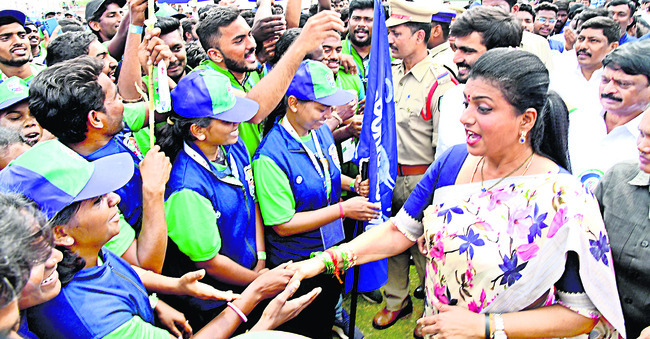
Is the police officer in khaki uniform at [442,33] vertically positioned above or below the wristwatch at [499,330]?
above

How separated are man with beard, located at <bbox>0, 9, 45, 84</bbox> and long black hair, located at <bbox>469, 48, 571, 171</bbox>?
159 inches

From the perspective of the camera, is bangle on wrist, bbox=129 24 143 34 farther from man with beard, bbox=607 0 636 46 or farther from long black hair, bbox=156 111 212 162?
man with beard, bbox=607 0 636 46

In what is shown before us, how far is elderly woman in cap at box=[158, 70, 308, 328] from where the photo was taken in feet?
7.23

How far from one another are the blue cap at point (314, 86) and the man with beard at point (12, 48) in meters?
2.75

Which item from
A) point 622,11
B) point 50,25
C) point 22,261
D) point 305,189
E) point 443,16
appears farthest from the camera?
point 50,25

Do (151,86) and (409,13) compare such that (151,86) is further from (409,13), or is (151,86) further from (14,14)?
(14,14)

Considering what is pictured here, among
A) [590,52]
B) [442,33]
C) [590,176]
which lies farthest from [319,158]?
[590,52]

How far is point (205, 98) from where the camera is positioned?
235 cm

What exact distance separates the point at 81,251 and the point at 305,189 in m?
1.38

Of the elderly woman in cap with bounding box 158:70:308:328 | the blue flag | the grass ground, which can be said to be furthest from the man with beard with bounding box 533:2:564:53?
the elderly woman in cap with bounding box 158:70:308:328

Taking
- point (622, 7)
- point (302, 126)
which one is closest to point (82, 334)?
point (302, 126)

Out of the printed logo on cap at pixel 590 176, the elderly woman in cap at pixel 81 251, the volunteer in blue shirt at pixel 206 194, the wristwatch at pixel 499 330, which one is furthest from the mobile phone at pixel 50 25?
the wristwatch at pixel 499 330

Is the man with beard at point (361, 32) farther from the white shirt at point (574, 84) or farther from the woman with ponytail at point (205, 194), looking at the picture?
the woman with ponytail at point (205, 194)

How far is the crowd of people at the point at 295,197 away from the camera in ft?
5.20
